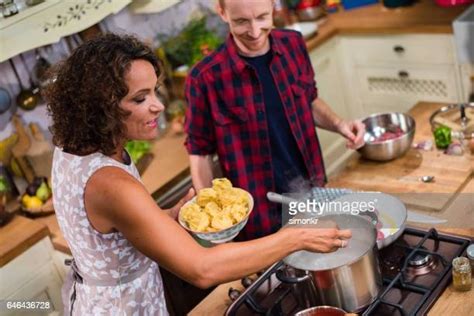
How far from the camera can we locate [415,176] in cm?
175

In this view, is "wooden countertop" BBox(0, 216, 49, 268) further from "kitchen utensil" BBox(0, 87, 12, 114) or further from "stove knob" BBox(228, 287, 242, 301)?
"stove knob" BBox(228, 287, 242, 301)

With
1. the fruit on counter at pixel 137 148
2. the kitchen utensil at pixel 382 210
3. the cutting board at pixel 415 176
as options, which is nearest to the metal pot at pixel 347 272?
the kitchen utensil at pixel 382 210

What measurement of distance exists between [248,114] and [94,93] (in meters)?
0.73

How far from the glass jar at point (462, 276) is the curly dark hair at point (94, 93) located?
0.70 meters

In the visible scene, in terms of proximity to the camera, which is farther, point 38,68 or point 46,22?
point 38,68

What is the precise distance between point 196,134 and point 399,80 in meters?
1.48

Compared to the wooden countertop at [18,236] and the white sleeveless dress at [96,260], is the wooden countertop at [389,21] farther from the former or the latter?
the white sleeveless dress at [96,260]

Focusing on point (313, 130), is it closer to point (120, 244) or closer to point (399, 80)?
point (120, 244)

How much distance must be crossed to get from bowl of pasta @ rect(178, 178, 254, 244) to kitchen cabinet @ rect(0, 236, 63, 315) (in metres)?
0.84

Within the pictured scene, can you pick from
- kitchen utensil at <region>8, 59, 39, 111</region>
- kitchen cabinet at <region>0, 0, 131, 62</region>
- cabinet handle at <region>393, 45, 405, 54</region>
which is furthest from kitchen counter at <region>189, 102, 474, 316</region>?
kitchen utensil at <region>8, 59, 39, 111</region>

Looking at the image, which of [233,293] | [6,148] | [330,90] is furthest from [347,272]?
[330,90]

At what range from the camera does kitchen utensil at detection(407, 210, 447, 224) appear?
1.54 metres

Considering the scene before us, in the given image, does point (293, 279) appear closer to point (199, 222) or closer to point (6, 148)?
point (199, 222)

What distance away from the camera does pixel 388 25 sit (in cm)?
292
